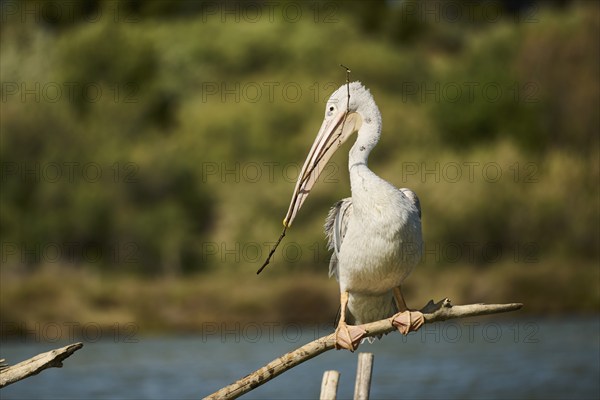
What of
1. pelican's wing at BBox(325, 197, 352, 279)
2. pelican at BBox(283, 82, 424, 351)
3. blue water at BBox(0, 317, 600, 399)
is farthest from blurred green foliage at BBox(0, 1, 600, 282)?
pelican at BBox(283, 82, 424, 351)

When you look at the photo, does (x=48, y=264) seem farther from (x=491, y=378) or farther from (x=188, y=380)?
(x=491, y=378)

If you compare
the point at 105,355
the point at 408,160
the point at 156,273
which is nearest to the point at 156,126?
the point at 156,273

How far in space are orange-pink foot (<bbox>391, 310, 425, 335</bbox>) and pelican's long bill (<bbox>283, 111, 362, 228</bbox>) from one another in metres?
0.93

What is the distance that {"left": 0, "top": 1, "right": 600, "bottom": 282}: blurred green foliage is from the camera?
98.8ft

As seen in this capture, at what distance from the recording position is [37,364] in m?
5.88

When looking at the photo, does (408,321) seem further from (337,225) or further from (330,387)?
(337,225)

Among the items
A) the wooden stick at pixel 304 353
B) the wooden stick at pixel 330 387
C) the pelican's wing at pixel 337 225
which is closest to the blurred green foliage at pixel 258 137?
the pelican's wing at pixel 337 225

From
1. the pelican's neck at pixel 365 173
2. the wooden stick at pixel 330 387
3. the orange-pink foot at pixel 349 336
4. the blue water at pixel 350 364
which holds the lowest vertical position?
the blue water at pixel 350 364

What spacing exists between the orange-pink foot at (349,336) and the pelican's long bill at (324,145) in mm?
809

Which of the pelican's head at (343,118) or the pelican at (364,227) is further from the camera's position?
the pelican's head at (343,118)

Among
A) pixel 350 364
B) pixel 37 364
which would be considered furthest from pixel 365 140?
pixel 350 364

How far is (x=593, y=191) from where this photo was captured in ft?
98.8

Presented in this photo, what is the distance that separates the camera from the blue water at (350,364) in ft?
53.9

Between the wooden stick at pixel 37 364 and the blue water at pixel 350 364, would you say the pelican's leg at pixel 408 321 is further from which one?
the blue water at pixel 350 364
